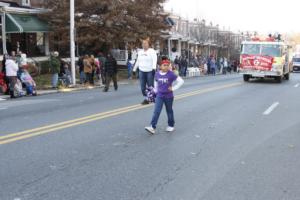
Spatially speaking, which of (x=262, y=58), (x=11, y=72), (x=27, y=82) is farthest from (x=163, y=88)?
(x=262, y=58)

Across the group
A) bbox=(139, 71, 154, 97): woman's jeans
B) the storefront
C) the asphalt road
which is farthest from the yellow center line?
the storefront

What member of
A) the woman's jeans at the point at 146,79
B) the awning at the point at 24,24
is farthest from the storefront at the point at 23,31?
the woman's jeans at the point at 146,79

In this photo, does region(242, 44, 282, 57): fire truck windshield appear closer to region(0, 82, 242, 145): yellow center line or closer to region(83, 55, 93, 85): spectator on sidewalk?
region(83, 55, 93, 85): spectator on sidewalk

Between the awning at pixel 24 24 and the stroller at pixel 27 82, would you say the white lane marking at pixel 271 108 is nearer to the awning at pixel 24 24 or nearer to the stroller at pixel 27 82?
the stroller at pixel 27 82

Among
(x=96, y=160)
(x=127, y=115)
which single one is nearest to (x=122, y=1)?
(x=127, y=115)

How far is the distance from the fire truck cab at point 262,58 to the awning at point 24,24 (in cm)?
1252

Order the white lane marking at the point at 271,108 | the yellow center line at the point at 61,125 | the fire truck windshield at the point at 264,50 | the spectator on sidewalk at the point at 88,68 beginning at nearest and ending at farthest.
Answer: the yellow center line at the point at 61,125 < the white lane marking at the point at 271,108 < the spectator on sidewalk at the point at 88,68 < the fire truck windshield at the point at 264,50

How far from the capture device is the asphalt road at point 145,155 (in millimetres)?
5773

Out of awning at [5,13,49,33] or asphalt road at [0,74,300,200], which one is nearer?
asphalt road at [0,74,300,200]

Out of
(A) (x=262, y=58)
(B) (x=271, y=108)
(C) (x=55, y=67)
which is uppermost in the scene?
(A) (x=262, y=58)

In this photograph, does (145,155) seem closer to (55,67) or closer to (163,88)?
(163,88)

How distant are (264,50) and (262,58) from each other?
0.56 m

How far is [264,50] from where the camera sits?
2817 centimetres

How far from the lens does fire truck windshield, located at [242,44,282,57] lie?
1105 inches
